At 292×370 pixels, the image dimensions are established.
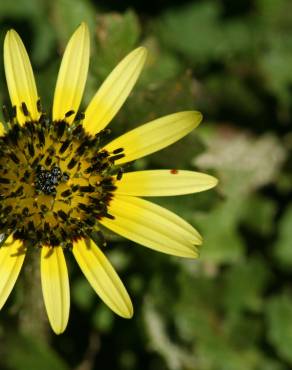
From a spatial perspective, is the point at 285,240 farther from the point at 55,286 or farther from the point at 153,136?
the point at 55,286

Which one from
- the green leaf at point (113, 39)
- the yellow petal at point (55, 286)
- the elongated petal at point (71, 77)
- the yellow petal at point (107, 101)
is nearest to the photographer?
the yellow petal at point (55, 286)

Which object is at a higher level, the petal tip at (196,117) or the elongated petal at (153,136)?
the petal tip at (196,117)

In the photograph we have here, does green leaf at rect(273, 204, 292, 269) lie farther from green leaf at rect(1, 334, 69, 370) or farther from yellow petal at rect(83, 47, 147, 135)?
yellow petal at rect(83, 47, 147, 135)

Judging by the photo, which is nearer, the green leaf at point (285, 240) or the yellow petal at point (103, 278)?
the yellow petal at point (103, 278)

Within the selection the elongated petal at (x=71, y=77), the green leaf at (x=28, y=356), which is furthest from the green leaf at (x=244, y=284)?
the elongated petal at (x=71, y=77)

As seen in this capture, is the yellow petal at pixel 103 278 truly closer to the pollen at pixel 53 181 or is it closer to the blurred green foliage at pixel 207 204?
the pollen at pixel 53 181

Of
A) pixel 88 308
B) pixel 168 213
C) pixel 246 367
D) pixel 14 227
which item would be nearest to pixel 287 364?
pixel 246 367

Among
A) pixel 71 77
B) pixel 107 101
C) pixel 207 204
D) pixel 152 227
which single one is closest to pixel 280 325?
pixel 207 204
